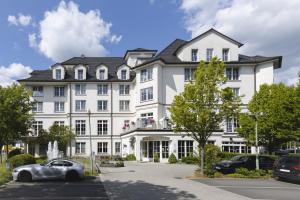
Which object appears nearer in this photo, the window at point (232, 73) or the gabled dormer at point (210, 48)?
the gabled dormer at point (210, 48)

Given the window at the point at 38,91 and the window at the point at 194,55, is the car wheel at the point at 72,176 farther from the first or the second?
the window at the point at 38,91

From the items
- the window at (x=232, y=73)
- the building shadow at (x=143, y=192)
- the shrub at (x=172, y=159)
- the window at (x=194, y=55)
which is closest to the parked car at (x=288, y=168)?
the building shadow at (x=143, y=192)

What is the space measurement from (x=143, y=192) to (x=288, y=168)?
1013 cm

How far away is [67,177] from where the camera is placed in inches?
812

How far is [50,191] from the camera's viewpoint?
632 inches

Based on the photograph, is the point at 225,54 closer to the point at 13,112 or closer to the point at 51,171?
the point at 13,112

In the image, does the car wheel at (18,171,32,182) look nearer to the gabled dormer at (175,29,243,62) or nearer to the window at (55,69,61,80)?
the gabled dormer at (175,29,243,62)

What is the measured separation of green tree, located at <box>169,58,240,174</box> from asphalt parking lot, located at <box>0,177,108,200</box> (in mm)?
7045

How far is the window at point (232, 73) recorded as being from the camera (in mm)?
48656

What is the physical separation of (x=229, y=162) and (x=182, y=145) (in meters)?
15.7

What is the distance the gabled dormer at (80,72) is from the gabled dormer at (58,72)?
1956 millimetres

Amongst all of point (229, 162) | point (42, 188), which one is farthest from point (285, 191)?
point (42, 188)

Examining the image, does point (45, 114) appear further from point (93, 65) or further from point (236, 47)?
point (236, 47)

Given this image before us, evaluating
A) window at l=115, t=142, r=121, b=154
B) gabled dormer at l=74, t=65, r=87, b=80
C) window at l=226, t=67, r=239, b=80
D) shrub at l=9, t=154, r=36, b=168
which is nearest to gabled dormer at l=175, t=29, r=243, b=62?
window at l=226, t=67, r=239, b=80
